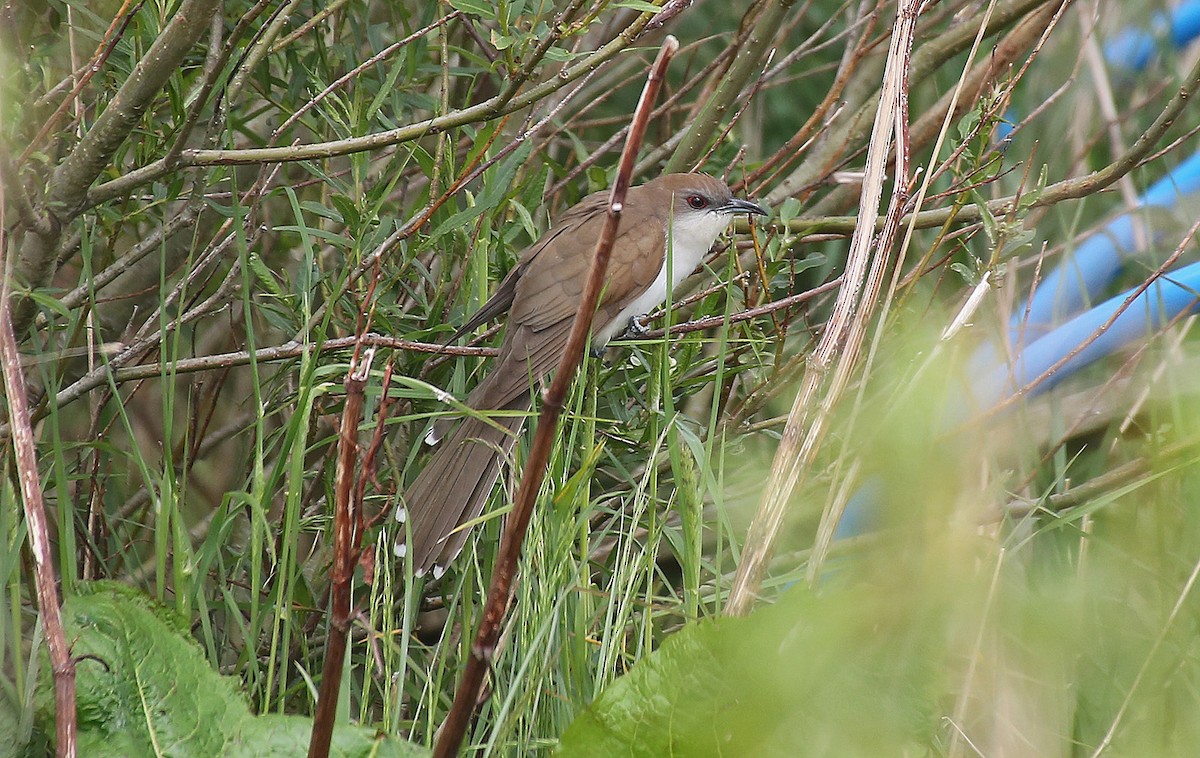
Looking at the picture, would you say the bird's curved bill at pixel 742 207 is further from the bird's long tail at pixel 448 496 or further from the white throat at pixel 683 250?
the bird's long tail at pixel 448 496

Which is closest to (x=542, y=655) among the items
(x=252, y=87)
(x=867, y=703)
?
(x=867, y=703)

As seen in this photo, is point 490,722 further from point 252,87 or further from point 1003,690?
point 252,87

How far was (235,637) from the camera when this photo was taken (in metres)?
2.93

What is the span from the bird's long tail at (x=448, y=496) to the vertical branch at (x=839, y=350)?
3.76ft

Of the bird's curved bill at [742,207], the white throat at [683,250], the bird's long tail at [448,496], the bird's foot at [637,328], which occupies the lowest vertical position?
the bird's long tail at [448,496]

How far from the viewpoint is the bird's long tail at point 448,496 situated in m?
2.91

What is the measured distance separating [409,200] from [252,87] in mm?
1140

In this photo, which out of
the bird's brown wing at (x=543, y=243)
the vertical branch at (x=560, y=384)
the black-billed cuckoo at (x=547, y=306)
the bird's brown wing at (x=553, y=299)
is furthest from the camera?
the bird's brown wing at (x=543, y=243)

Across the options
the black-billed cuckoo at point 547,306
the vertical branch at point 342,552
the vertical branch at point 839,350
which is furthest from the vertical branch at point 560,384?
the black-billed cuckoo at point 547,306

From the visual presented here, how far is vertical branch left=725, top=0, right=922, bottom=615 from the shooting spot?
1.73 metres

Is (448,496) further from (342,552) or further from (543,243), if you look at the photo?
(342,552)

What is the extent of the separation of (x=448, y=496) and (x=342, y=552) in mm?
1757

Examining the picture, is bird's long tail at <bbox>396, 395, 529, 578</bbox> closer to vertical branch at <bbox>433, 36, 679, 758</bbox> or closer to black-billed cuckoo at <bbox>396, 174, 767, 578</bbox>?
black-billed cuckoo at <bbox>396, 174, 767, 578</bbox>

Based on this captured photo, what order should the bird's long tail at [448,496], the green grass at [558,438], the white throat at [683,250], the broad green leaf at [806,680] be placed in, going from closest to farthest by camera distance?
the broad green leaf at [806,680], the green grass at [558,438], the bird's long tail at [448,496], the white throat at [683,250]
